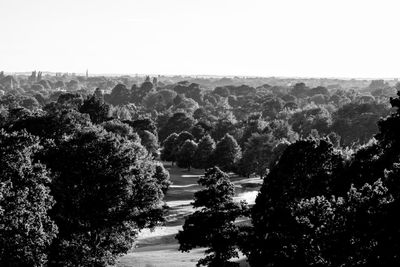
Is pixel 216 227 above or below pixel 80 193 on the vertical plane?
below

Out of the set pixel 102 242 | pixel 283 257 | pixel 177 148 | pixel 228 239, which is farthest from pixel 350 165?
pixel 177 148

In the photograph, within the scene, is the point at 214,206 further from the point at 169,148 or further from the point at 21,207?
the point at 169,148

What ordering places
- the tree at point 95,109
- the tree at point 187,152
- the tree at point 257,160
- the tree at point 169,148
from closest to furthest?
1. the tree at point 95,109
2. the tree at point 257,160
3. the tree at point 187,152
4. the tree at point 169,148

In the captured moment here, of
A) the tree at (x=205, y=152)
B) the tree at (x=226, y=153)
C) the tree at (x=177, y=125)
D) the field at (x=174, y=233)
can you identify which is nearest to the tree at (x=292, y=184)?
the field at (x=174, y=233)

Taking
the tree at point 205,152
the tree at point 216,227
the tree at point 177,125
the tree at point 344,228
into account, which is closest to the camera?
the tree at point 344,228

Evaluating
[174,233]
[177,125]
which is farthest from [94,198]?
[177,125]

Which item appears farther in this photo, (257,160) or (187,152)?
(187,152)

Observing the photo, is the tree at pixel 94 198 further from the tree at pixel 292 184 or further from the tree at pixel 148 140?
the tree at pixel 148 140
